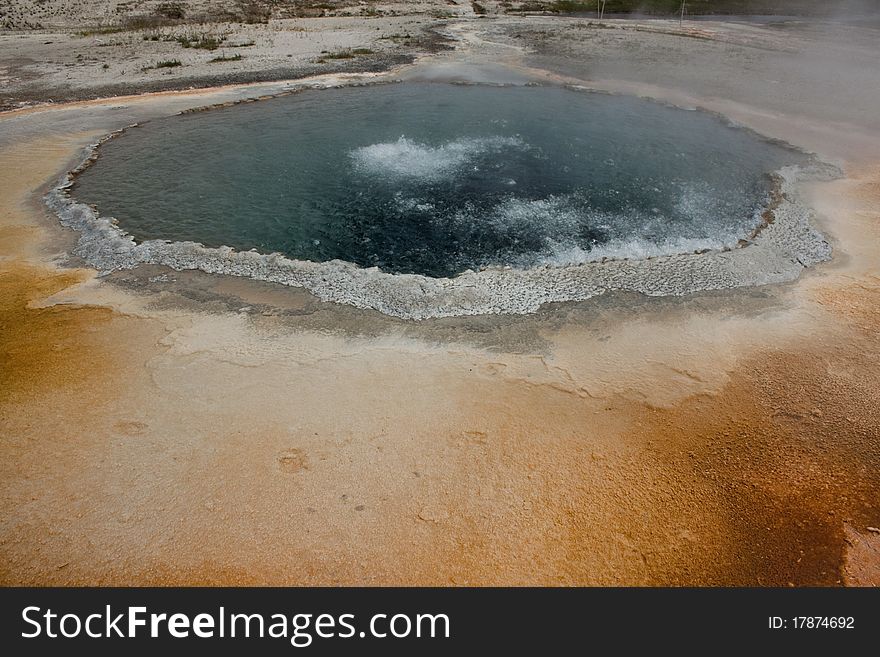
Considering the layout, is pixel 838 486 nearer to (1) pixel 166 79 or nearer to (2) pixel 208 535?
(2) pixel 208 535

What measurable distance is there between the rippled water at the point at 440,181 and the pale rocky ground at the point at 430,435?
5.23 ft

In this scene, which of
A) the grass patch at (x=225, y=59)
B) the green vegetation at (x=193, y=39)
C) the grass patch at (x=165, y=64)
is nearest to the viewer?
the grass patch at (x=165, y=64)

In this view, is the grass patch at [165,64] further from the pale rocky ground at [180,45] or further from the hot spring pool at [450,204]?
the hot spring pool at [450,204]

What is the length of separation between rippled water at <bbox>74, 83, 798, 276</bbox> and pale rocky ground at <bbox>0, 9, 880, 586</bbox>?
5.23 feet

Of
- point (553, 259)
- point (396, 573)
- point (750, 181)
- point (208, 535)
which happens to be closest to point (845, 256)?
point (750, 181)

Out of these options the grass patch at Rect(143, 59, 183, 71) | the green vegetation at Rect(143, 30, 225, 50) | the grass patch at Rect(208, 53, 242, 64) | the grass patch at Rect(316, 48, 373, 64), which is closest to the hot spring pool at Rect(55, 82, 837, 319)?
the grass patch at Rect(143, 59, 183, 71)

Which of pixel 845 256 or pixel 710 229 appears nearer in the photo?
pixel 845 256

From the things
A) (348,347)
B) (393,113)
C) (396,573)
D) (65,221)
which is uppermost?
(393,113)

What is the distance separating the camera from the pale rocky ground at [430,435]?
4133 mm

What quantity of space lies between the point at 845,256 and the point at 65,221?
12.8 m

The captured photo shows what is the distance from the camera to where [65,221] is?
29.7 ft

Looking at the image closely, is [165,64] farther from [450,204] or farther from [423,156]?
[450,204]

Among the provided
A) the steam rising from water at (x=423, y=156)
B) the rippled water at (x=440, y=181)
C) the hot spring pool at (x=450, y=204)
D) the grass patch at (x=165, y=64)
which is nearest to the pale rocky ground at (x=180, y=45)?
the grass patch at (x=165, y=64)

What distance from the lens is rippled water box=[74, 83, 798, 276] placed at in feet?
28.2
